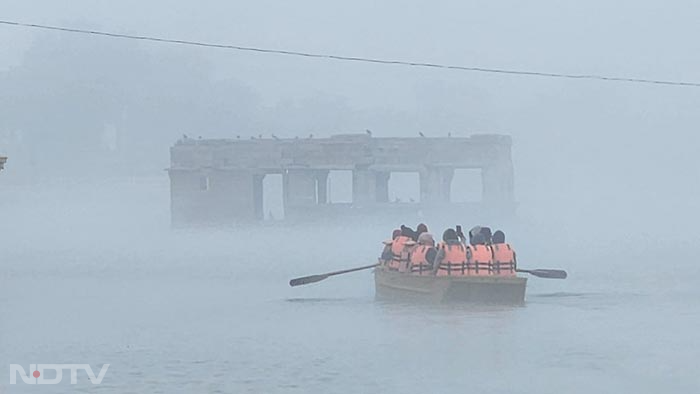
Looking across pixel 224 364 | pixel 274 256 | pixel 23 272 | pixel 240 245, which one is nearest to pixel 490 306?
pixel 224 364

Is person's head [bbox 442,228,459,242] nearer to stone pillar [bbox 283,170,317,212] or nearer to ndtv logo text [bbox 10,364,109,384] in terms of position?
ndtv logo text [bbox 10,364,109,384]

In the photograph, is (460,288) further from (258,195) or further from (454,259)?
(258,195)

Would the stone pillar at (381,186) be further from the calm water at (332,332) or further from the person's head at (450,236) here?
Result: the person's head at (450,236)

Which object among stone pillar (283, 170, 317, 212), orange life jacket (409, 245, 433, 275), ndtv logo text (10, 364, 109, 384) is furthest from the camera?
stone pillar (283, 170, 317, 212)

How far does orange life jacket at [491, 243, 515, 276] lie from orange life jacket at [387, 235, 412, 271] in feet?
8.59

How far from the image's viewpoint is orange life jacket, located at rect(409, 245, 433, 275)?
3447 centimetres

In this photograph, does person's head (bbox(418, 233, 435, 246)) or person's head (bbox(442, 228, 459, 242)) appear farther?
person's head (bbox(418, 233, 435, 246))

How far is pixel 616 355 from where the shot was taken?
28.3 m

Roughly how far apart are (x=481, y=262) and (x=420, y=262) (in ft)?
5.48

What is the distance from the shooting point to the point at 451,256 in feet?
111

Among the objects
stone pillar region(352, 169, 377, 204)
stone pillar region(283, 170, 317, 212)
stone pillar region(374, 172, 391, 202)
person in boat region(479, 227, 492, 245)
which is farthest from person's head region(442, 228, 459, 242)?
stone pillar region(374, 172, 391, 202)

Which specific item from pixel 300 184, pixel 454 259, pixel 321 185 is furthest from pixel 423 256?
pixel 321 185

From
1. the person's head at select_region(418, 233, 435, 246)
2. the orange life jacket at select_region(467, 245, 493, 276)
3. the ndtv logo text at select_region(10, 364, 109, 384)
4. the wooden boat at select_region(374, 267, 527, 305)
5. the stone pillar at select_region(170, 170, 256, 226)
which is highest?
the stone pillar at select_region(170, 170, 256, 226)

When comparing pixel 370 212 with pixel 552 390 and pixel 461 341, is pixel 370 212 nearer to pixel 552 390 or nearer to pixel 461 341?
pixel 461 341
